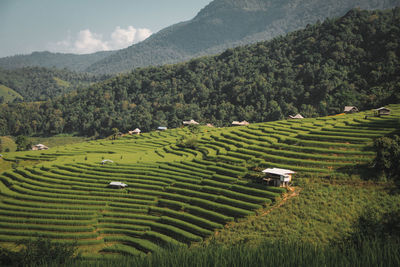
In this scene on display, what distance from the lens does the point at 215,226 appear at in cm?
2808

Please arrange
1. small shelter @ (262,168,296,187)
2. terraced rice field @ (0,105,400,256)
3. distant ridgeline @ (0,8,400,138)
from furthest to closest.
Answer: distant ridgeline @ (0,8,400,138), small shelter @ (262,168,296,187), terraced rice field @ (0,105,400,256)

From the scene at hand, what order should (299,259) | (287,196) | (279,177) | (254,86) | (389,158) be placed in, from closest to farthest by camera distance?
(299,259), (389,158), (287,196), (279,177), (254,86)

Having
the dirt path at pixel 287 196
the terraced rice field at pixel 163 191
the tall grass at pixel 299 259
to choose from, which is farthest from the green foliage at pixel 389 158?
the tall grass at pixel 299 259

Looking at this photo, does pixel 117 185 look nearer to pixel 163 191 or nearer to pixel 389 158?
pixel 163 191

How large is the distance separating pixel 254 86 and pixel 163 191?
98.9 m

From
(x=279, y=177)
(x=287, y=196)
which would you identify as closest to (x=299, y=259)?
(x=287, y=196)

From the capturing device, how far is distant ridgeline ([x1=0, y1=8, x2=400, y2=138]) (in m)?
107

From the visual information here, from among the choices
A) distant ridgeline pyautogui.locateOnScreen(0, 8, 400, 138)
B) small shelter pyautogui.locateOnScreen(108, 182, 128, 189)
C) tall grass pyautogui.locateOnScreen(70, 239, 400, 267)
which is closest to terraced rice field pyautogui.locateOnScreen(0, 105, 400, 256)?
small shelter pyautogui.locateOnScreen(108, 182, 128, 189)

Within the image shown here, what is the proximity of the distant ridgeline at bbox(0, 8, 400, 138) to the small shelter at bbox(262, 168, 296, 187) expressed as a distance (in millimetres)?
50099

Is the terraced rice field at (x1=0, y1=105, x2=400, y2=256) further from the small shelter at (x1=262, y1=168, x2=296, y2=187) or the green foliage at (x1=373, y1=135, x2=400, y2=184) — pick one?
the green foliage at (x1=373, y1=135, x2=400, y2=184)

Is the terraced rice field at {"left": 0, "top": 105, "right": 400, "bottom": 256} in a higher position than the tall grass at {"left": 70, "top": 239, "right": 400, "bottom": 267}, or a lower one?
lower

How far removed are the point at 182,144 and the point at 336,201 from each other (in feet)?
115

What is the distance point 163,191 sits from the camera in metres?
37.1

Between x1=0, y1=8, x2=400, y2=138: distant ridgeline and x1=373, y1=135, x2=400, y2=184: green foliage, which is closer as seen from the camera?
x1=373, y1=135, x2=400, y2=184: green foliage
